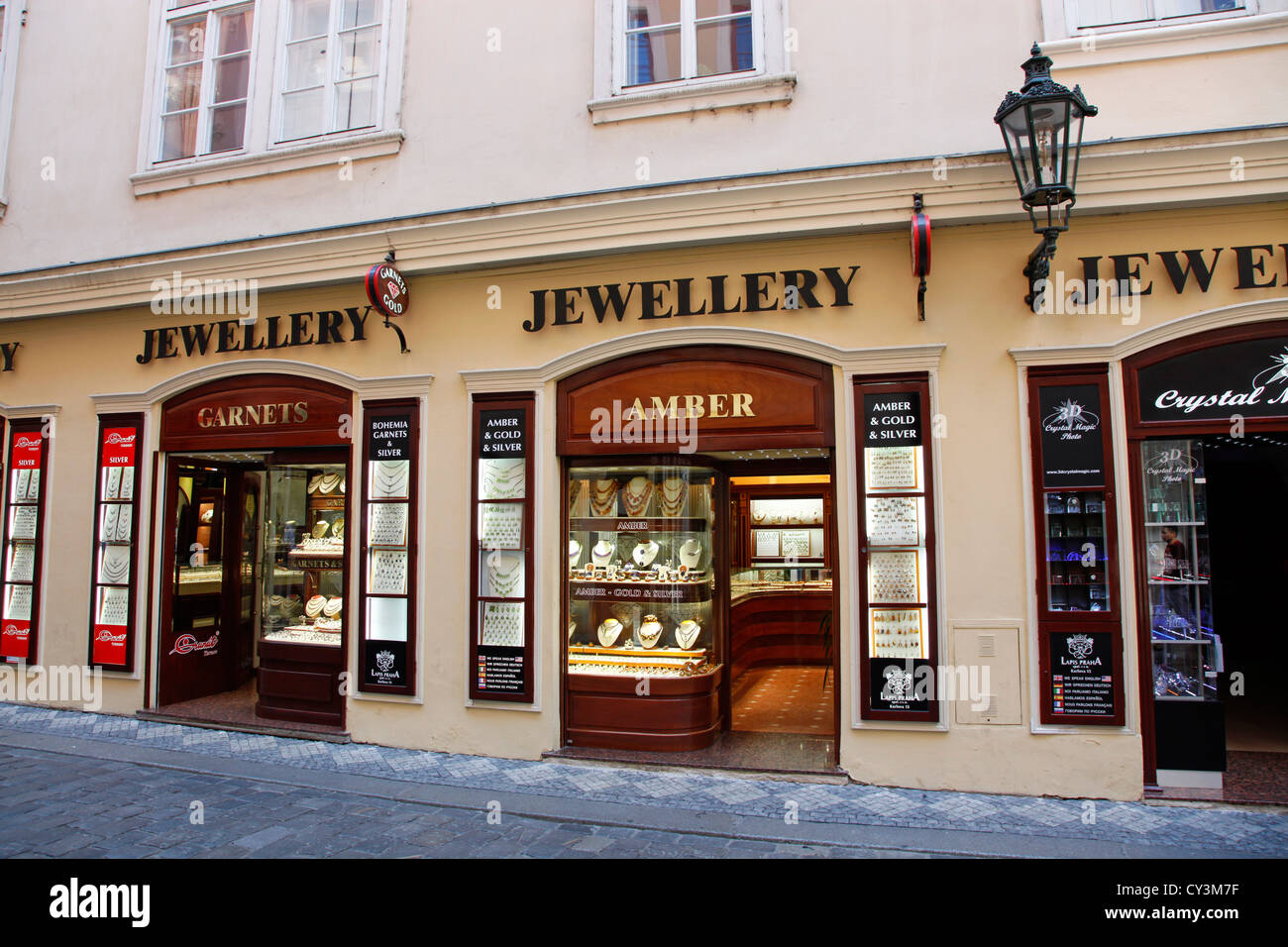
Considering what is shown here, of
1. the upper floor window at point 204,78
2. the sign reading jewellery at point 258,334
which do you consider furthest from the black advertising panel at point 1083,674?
the upper floor window at point 204,78

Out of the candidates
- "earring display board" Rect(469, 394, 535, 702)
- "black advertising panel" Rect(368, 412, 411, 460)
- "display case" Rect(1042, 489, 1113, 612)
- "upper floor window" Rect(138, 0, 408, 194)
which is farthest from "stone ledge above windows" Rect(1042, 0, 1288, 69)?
"black advertising panel" Rect(368, 412, 411, 460)

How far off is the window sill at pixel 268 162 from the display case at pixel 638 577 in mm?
3768

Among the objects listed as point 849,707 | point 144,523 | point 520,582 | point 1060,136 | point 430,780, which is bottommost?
point 430,780

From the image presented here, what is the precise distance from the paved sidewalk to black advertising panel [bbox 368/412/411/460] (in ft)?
8.76

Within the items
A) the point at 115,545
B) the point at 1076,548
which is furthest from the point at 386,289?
the point at 1076,548

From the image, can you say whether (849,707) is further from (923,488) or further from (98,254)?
(98,254)

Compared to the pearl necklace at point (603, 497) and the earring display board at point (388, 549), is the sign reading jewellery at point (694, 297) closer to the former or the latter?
the pearl necklace at point (603, 497)

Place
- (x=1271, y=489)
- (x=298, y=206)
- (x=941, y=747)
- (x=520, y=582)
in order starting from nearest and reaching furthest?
1. (x=941, y=747)
2. (x=520, y=582)
3. (x=298, y=206)
4. (x=1271, y=489)

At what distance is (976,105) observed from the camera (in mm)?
6375

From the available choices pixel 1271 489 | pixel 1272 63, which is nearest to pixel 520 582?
pixel 1272 63

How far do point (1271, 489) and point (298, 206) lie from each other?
471 inches

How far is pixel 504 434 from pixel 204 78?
17.8 feet

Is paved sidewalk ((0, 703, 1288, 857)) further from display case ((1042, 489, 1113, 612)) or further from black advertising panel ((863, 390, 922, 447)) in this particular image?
black advertising panel ((863, 390, 922, 447))

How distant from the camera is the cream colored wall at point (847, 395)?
599 cm
